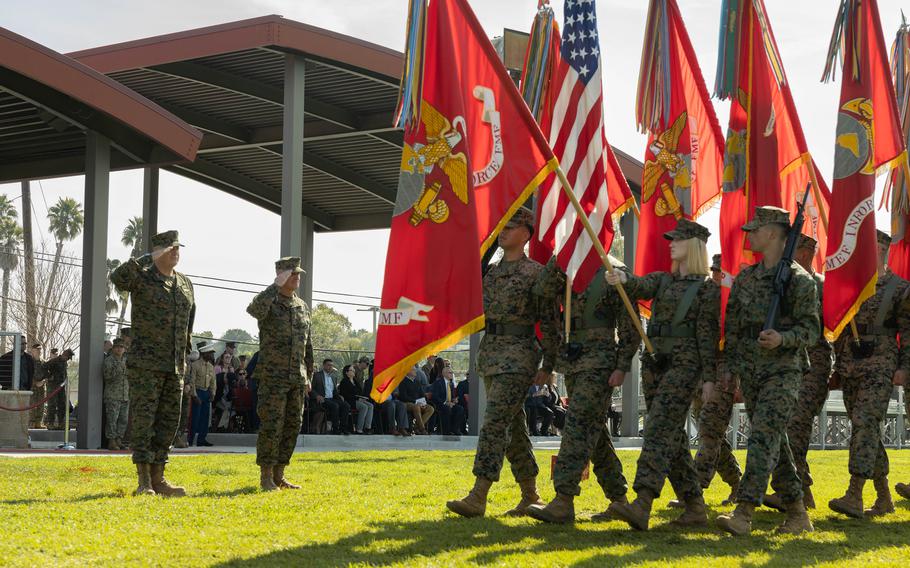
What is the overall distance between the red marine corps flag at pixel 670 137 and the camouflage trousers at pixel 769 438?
276 centimetres

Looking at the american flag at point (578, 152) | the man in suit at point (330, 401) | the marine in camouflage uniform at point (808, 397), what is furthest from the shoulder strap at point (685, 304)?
the man in suit at point (330, 401)

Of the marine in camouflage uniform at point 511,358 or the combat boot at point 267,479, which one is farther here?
the combat boot at point 267,479

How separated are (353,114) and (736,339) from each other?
15.8 metres

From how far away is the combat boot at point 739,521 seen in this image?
7648 millimetres

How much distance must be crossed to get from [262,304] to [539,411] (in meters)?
16.2

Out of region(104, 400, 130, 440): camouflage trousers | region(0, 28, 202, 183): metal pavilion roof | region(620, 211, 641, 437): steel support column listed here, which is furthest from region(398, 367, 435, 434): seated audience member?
region(0, 28, 202, 183): metal pavilion roof

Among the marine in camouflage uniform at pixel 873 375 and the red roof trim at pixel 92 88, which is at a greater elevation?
the red roof trim at pixel 92 88

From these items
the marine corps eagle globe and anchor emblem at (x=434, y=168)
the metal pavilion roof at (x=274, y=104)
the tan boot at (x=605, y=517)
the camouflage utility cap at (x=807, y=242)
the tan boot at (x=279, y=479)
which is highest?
the metal pavilion roof at (x=274, y=104)

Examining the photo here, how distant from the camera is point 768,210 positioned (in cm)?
824

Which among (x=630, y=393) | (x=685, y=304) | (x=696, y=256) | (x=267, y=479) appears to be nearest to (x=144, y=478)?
(x=267, y=479)

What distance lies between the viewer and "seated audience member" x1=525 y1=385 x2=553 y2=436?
25.8 metres

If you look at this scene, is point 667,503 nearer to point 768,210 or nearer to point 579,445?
point 579,445

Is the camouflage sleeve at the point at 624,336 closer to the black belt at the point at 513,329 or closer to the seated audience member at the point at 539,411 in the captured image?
the black belt at the point at 513,329

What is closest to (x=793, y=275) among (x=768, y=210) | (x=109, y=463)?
(x=768, y=210)
